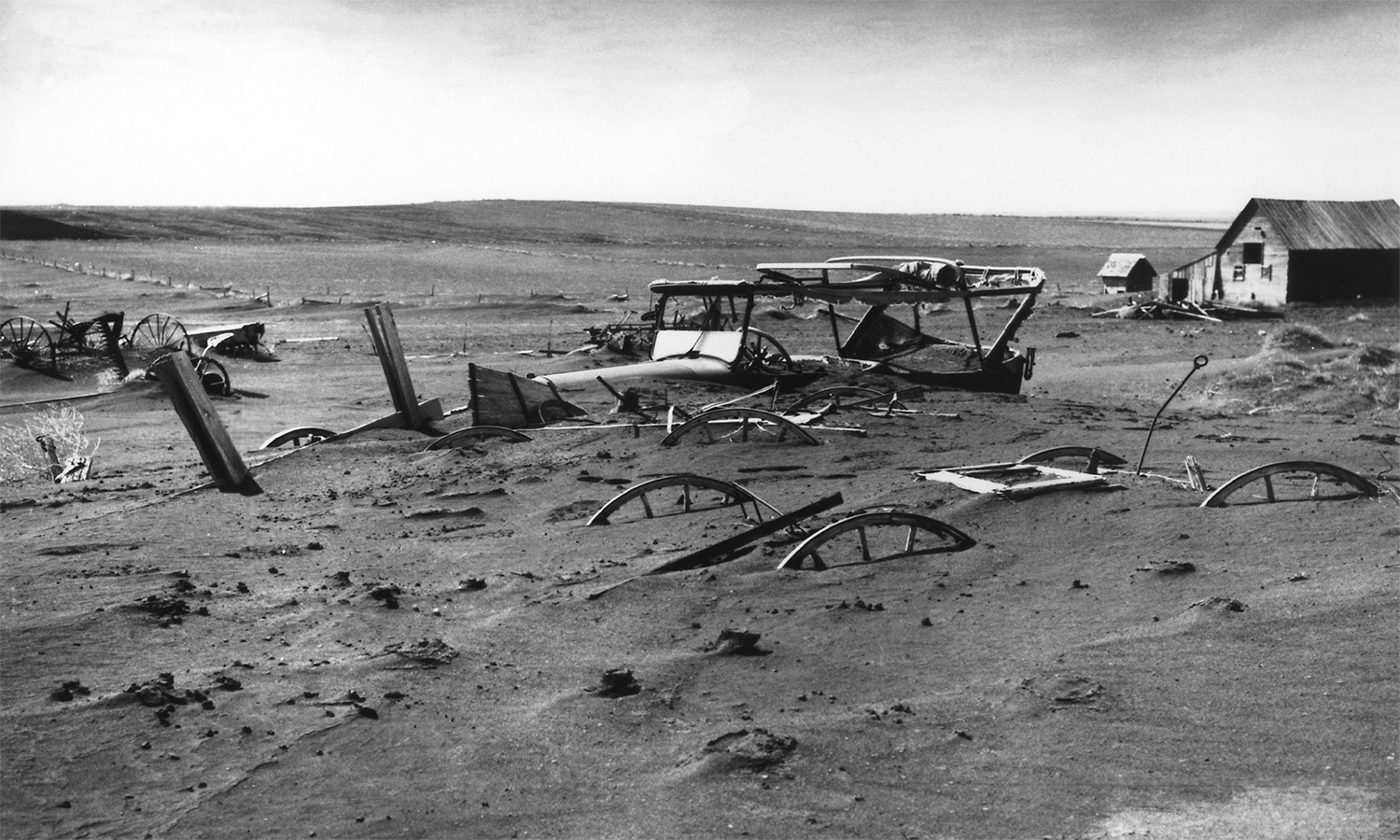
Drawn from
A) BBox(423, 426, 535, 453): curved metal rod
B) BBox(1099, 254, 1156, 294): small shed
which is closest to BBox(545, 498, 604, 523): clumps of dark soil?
BBox(423, 426, 535, 453): curved metal rod

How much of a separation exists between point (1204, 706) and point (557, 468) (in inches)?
253

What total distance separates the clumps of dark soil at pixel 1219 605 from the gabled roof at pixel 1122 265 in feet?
127

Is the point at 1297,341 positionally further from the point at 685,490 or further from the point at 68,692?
the point at 68,692

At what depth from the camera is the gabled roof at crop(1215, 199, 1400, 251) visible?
119 feet

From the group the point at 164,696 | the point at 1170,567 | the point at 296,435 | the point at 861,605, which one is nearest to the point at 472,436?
the point at 296,435

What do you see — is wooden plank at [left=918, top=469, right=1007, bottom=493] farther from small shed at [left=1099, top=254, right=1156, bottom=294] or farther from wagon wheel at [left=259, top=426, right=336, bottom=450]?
small shed at [left=1099, top=254, right=1156, bottom=294]

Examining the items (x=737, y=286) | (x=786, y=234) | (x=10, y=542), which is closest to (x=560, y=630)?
(x=10, y=542)

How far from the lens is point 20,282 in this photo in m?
50.2

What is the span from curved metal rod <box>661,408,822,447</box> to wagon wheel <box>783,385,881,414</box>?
0.78 metres

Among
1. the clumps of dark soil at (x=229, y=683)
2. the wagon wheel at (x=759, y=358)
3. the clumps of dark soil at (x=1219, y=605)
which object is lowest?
the clumps of dark soil at (x=229, y=683)

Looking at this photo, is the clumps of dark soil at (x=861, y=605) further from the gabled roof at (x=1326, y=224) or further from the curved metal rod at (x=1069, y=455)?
the gabled roof at (x=1326, y=224)

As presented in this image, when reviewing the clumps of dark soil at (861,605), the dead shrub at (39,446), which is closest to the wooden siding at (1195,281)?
the dead shrub at (39,446)

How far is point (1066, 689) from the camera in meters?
5.51

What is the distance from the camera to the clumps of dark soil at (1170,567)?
698 cm
